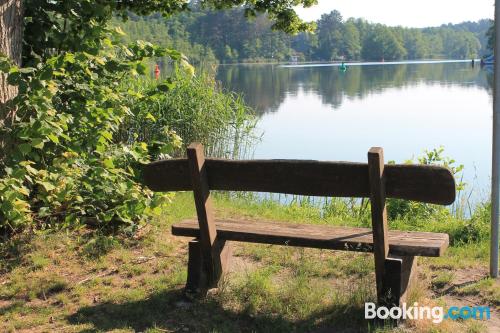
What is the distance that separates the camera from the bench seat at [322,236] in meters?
3.53

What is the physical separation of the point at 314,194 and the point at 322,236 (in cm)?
29

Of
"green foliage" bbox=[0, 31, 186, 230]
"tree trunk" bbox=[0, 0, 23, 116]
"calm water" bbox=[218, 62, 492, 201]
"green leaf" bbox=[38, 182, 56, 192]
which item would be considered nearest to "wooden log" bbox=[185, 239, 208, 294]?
"green foliage" bbox=[0, 31, 186, 230]

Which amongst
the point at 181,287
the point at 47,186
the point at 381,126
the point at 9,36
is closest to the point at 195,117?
the point at 9,36

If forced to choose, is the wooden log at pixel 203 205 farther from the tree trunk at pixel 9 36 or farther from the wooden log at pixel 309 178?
the tree trunk at pixel 9 36

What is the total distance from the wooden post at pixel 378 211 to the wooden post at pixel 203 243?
106 centimetres

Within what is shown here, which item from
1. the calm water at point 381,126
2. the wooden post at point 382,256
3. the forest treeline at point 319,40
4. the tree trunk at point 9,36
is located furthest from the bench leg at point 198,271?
the forest treeline at point 319,40

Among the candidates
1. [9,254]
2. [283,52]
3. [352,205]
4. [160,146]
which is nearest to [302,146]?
[352,205]

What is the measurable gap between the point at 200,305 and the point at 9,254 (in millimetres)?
1844

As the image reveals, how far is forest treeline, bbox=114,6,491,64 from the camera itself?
98.6 metres

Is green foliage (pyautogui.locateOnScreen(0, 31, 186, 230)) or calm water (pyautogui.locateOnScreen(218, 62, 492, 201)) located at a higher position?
green foliage (pyautogui.locateOnScreen(0, 31, 186, 230))

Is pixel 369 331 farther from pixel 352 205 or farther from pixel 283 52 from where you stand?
pixel 283 52

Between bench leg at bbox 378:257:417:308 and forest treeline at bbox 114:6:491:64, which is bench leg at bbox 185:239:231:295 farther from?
forest treeline at bbox 114:6:491:64

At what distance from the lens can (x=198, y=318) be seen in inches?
151

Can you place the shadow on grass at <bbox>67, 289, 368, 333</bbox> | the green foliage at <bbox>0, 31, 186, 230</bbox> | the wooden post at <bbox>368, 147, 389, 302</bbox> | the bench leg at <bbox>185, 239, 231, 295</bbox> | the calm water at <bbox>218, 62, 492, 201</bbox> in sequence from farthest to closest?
the calm water at <bbox>218, 62, 492, 201</bbox>, the green foliage at <bbox>0, 31, 186, 230</bbox>, the bench leg at <bbox>185, 239, 231, 295</bbox>, the shadow on grass at <bbox>67, 289, 368, 333</bbox>, the wooden post at <bbox>368, 147, 389, 302</bbox>
